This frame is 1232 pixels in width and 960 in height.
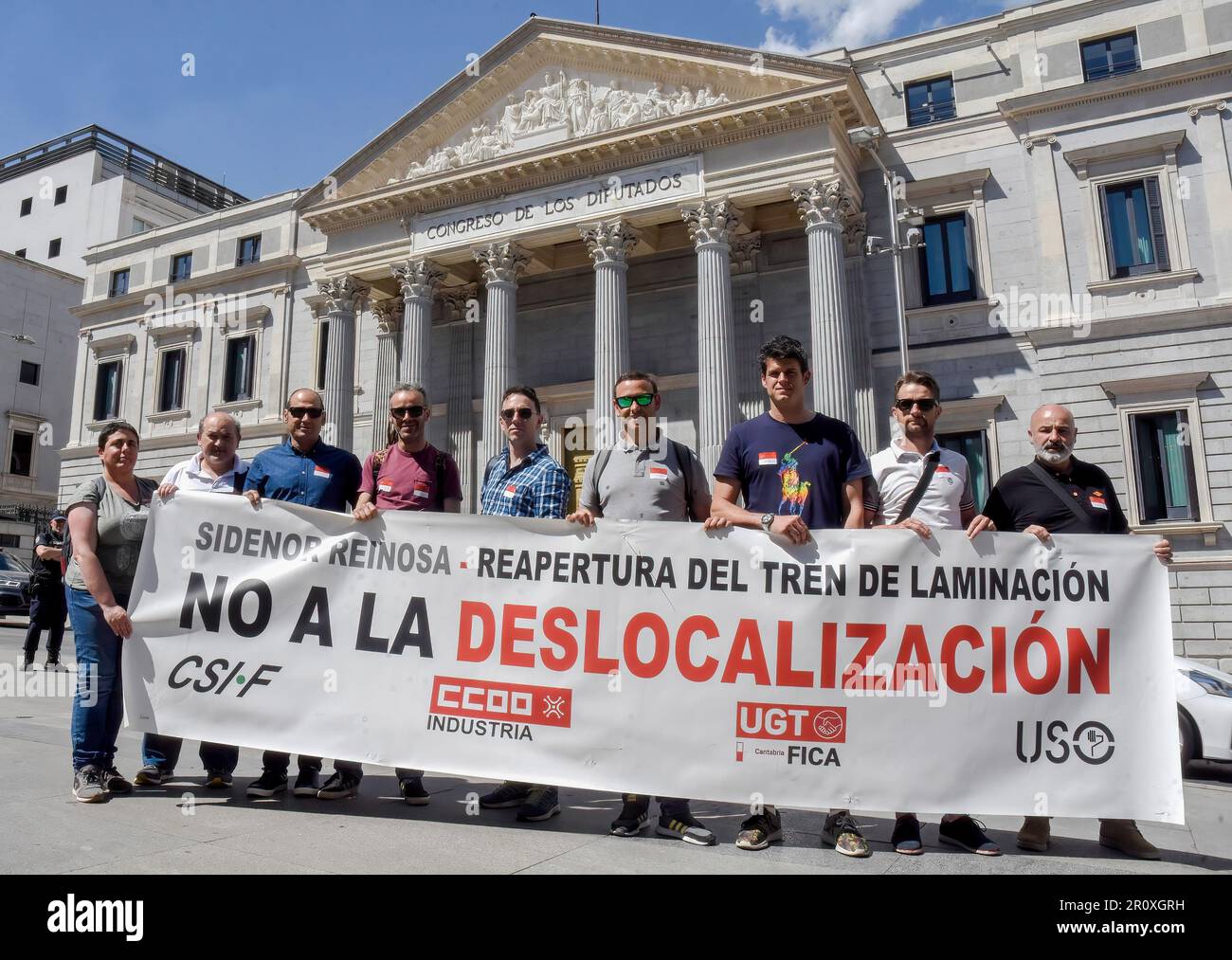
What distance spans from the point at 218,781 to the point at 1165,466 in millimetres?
19579

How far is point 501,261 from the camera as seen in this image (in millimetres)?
23391

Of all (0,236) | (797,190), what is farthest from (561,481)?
(0,236)

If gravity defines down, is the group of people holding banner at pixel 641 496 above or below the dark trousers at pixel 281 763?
above

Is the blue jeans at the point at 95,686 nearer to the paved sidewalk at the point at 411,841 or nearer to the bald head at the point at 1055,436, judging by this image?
the paved sidewalk at the point at 411,841

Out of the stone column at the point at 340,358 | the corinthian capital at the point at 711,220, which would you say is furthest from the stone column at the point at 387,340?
the corinthian capital at the point at 711,220

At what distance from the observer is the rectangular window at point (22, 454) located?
4372 cm

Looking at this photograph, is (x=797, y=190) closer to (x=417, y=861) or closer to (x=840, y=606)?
(x=840, y=606)

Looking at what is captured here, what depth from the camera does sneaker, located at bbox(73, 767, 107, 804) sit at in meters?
4.80

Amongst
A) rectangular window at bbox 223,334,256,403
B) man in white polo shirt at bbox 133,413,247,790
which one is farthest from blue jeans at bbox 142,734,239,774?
rectangular window at bbox 223,334,256,403

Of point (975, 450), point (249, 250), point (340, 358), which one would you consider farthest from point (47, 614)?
point (249, 250)

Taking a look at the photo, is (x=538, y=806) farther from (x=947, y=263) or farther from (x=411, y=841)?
(x=947, y=263)

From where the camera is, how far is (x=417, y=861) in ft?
12.8

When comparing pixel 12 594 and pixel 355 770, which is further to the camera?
pixel 12 594

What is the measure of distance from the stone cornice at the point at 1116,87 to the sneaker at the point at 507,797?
69.6ft
